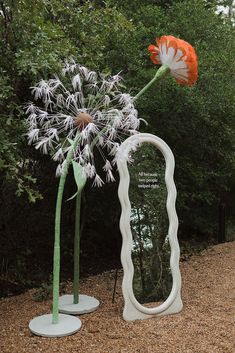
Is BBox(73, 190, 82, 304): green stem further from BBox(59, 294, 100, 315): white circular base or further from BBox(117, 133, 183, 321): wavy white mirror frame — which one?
BBox(117, 133, 183, 321): wavy white mirror frame

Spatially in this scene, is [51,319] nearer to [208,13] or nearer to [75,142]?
[75,142]

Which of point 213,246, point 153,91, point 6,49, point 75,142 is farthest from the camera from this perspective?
point 213,246

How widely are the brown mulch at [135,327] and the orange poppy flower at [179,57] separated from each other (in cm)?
210

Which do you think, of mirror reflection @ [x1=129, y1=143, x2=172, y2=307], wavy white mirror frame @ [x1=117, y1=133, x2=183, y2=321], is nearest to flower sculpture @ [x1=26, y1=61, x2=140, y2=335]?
wavy white mirror frame @ [x1=117, y1=133, x2=183, y2=321]

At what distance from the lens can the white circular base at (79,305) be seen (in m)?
4.03

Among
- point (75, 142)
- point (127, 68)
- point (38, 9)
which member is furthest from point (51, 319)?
point (127, 68)

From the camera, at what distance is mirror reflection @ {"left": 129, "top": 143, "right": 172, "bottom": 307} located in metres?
4.19

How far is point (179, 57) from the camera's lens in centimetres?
368

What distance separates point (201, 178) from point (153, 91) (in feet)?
5.44

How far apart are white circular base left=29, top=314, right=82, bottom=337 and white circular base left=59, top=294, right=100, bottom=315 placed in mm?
163

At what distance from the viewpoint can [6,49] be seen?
4109 millimetres

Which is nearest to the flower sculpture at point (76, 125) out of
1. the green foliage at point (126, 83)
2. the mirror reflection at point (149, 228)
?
the green foliage at point (126, 83)

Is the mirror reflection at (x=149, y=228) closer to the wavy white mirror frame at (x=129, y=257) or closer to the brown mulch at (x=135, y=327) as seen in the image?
the wavy white mirror frame at (x=129, y=257)

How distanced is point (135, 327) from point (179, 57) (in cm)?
230
